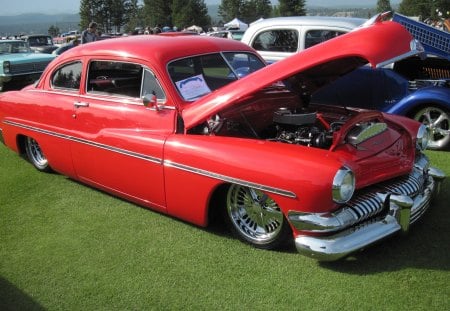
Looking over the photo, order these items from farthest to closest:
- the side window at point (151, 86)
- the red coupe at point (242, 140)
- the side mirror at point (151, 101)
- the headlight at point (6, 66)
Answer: the headlight at point (6, 66) → the side window at point (151, 86) → the side mirror at point (151, 101) → the red coupe at point (242, 140)

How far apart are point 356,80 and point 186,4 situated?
6249 centimetres

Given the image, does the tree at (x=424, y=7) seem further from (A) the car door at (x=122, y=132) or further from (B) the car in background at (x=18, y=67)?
(A) the car door at (x=122, y=132)

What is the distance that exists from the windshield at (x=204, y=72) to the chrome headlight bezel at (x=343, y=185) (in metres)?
1.52

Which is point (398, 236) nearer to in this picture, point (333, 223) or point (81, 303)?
point (333, 223)

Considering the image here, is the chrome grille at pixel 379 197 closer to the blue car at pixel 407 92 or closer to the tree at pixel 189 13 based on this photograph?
the blue car at pixel 407 92

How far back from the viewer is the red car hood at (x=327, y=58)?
3.03m

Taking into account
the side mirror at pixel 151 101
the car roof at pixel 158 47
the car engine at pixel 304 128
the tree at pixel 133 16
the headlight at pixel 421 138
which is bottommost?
the tree at pixel 133 16

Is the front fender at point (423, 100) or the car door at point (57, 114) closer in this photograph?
the car door at point (57, 114)

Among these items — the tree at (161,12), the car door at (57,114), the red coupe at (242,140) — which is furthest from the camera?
the tree at (161,12)

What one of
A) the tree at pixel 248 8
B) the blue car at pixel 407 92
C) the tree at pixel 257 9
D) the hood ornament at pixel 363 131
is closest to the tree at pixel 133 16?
the tree at pixel 248 8

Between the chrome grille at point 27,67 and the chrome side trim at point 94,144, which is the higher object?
the chrome side trim at point 94,144

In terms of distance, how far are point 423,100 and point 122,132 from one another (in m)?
3.83

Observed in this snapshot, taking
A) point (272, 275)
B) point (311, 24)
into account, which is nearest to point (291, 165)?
point (272, 275)

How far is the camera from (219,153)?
3.44m
